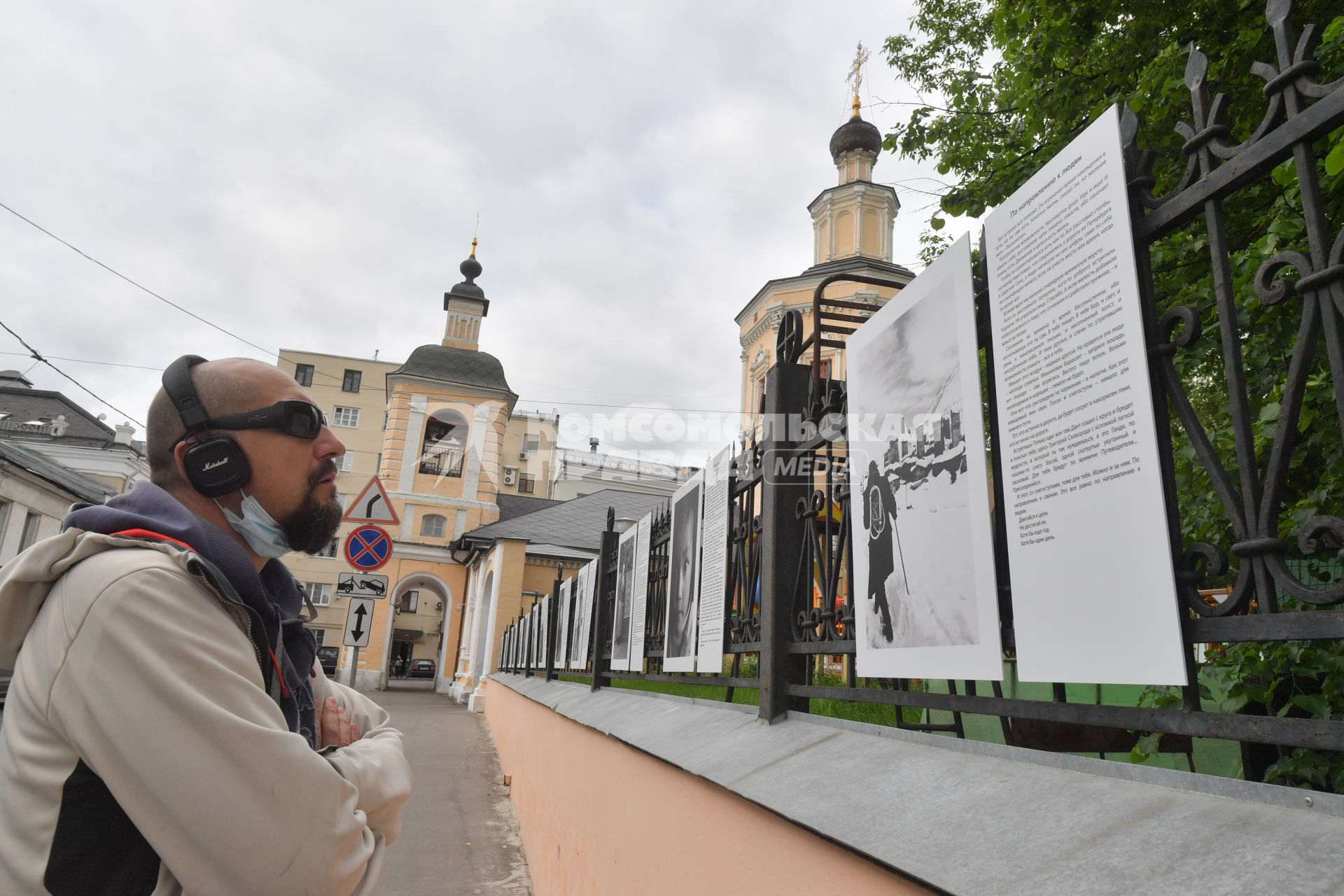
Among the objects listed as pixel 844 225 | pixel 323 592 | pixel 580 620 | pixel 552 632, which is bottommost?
pixel 552 632

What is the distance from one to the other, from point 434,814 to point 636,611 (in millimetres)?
4852

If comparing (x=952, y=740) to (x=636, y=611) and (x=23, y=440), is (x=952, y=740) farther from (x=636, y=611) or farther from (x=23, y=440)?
(x=23, y=440)

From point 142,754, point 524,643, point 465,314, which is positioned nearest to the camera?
point 142,754

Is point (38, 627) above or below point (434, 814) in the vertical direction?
above

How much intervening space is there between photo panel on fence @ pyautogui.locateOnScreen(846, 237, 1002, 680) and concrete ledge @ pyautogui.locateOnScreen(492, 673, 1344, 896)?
24cm

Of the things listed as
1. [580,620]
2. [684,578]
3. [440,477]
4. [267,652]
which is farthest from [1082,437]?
[440,477]

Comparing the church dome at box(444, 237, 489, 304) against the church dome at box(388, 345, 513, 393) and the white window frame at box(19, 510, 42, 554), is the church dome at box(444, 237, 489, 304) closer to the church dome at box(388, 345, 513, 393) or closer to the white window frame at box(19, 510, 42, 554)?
the church dome at box(388, 345, 513, 393)

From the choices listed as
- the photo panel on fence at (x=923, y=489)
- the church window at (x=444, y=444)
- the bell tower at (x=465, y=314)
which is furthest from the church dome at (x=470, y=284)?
the photo panel on fence at (x=923, y=489)

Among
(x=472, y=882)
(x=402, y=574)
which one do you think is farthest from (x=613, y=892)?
(x=402, y=574)

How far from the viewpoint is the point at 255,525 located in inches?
75.3

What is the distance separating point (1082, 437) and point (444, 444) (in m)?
35.3

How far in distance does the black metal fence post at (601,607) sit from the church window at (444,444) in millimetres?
29488

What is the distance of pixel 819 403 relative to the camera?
3.22 m

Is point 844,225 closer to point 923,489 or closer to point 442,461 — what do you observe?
point 442,461
